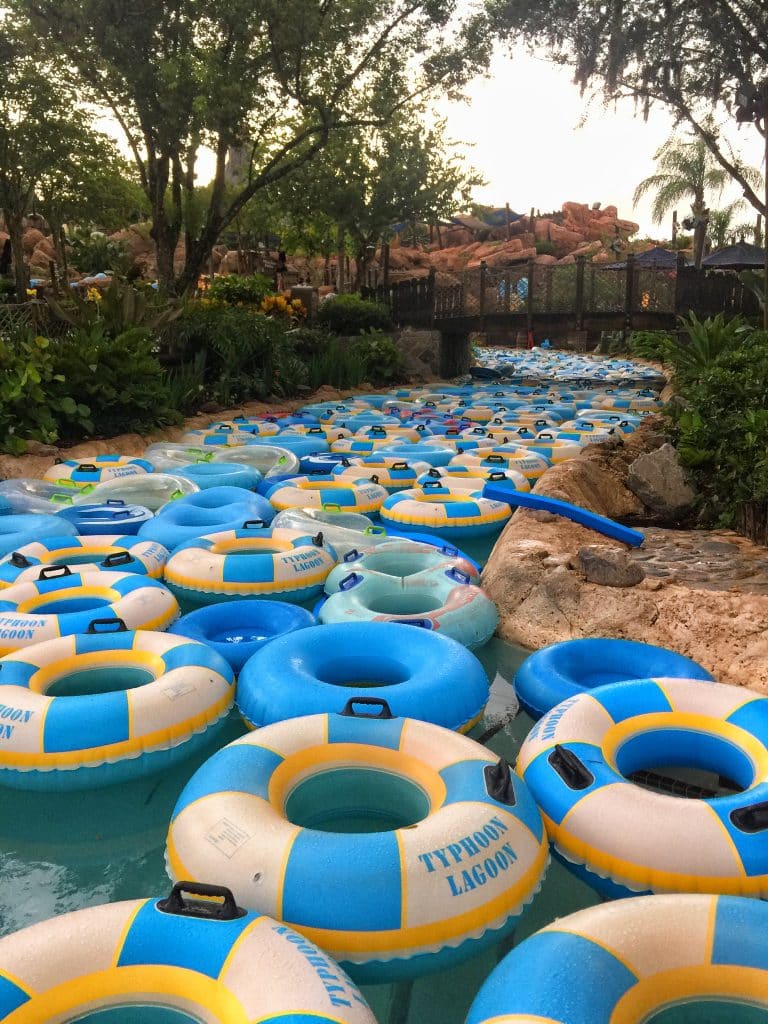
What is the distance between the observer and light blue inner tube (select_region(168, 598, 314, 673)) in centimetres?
407

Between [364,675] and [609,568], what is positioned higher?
[609,568]

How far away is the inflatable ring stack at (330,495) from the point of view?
6562mm

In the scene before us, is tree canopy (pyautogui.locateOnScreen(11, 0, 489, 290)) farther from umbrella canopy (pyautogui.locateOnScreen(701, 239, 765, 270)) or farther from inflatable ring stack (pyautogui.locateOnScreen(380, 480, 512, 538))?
umbrella canopy (pyautogui.locateOnScreen(701, 239, 765, 270))

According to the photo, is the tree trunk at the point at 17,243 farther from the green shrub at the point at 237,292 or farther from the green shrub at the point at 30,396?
the green shrub at the point at 30,396

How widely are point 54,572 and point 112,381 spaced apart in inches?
203

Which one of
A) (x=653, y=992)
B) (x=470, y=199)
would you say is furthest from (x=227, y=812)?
(x=470, y=199)

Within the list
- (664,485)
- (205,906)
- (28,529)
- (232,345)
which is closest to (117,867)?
(205,906)

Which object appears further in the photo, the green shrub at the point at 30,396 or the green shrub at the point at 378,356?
the green shrub at the point at 378,356

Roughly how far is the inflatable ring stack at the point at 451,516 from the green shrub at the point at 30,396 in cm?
422

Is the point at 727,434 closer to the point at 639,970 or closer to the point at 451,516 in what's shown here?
the point at 451,516

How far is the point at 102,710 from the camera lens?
3039 mm

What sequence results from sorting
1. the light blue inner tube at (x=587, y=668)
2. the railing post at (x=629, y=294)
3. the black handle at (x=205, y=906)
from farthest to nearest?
the railing post at (x=629, y=294) → the light blue inner tube at (x=587, y=668) → the black handle at (x=205, y=906)

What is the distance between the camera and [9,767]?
2963 millimetres

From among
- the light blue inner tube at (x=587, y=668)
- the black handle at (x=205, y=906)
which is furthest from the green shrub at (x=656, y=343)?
the black handle at (x=205, y=906)
